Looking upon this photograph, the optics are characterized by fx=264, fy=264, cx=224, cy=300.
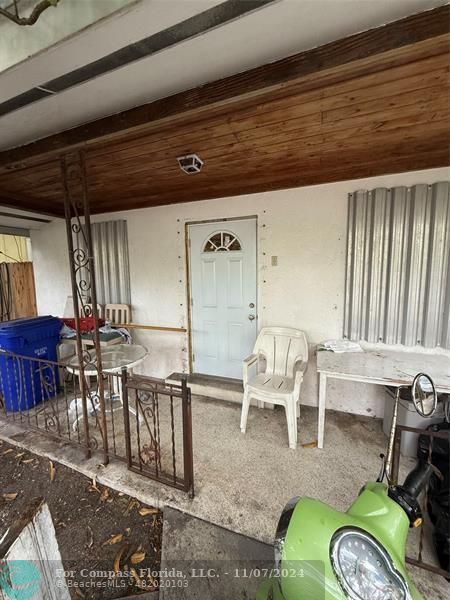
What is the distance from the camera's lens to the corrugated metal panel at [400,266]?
7.61 ft

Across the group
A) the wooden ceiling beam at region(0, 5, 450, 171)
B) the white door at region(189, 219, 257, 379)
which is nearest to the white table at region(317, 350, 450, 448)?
the white door at region(189, 219, 257, 379)

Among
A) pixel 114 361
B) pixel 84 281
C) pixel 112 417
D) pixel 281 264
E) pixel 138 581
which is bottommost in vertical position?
pixel 138 581

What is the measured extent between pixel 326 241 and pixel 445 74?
151 cm

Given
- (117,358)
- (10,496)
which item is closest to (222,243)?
(117,358)

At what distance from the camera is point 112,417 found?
2.10 metres

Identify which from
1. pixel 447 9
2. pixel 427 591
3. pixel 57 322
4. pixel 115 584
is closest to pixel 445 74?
pixel 447 9

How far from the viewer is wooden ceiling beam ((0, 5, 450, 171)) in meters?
1.04

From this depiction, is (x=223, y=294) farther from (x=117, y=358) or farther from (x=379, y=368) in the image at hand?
(x=379, y=368)

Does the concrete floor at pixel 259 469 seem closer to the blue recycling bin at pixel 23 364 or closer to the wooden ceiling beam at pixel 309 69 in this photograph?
the blue recycling bin at pixel 23 364

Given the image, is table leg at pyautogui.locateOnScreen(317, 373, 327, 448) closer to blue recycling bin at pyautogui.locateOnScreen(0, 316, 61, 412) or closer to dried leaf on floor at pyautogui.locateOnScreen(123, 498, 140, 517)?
dried leaf on floor at pyautogui.locateOnScreen(123, 498, 140, 517)

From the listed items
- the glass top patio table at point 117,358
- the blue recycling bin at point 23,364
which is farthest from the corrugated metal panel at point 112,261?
the glass top patio table at point 117,358

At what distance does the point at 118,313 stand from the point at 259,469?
276 cm

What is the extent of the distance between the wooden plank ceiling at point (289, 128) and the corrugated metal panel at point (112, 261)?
835 millimetres

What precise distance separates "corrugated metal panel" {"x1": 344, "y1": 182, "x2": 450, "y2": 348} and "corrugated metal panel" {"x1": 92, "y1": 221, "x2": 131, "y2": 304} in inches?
113
